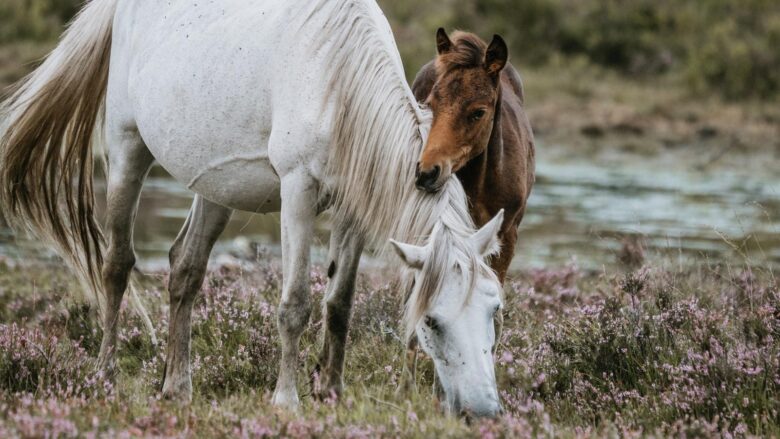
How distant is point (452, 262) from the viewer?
4102mm

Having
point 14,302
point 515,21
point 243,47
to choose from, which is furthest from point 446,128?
point 515,21

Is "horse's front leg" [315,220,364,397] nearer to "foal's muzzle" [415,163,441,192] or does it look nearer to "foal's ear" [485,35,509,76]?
"foal's muzzle" [415,163,441,192]

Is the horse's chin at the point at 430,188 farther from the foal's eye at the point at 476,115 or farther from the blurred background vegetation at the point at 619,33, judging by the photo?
the blurred background vegetation at the point at 619,33

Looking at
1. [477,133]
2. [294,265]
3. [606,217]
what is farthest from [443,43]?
[606,217]

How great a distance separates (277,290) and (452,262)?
9.02 feet

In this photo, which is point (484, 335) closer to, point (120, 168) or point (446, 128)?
point (446, 128)

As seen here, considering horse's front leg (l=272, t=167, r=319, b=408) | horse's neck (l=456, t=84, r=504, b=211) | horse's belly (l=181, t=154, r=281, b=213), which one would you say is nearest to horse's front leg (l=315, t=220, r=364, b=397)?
horse's front leg (l=272, t=167, r=319, b=408)

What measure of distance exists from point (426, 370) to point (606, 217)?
26.2 feet

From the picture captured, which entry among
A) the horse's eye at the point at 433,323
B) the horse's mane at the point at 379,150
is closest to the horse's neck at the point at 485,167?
the horse's mane at the point at 379,150

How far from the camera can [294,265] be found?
4770 mm

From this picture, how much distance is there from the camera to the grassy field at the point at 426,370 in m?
3.84

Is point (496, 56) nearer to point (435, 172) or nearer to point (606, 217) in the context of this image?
point (435, 172)

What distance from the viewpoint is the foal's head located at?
4.51 metres

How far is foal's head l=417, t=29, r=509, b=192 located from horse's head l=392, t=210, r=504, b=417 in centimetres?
41
